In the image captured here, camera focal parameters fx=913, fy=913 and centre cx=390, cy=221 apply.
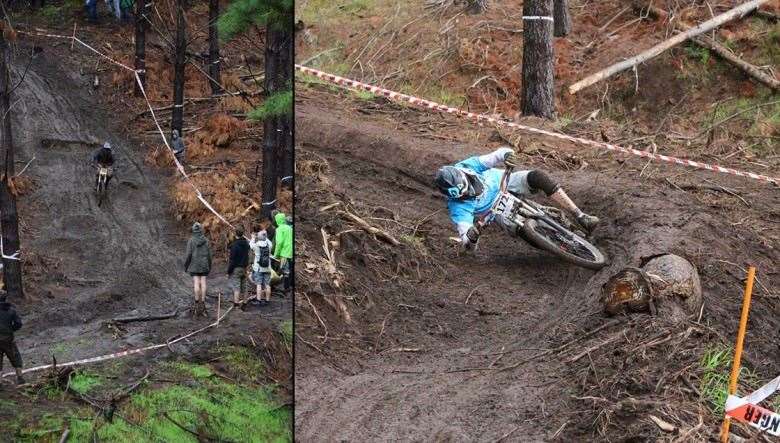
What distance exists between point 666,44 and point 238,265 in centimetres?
1044

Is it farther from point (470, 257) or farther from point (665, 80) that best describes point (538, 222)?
point (665, 80)

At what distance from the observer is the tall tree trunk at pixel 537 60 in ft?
41.3

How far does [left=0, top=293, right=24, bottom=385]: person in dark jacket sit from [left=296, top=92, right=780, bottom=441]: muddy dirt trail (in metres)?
1.96

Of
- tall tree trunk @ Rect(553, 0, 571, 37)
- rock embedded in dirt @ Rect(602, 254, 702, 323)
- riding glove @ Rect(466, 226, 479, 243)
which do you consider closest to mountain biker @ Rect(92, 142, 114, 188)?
riding glove @ Rect(466, 226, 479, 243)

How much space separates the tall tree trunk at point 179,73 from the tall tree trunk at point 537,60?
7.09 meters

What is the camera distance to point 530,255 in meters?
9.52

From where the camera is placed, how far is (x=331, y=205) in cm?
920

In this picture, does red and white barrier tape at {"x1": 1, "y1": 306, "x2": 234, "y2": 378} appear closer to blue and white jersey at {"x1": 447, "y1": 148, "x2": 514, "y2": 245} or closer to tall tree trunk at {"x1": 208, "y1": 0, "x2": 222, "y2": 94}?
tall tree trunk at {"x1": 208, "y1": 0, "x2": 222, "y2": 94}

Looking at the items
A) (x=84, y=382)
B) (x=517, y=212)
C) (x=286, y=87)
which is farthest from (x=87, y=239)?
(x=517, y=212)

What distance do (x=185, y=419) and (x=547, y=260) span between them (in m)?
4.55

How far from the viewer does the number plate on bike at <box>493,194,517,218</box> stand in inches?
340

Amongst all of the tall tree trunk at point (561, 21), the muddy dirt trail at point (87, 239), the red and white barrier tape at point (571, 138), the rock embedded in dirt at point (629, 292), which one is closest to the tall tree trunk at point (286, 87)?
the muddy dirt trail at point (87, 239)

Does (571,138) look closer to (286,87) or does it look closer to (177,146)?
(286,87)

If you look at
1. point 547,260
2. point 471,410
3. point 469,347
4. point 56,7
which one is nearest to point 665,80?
point 547,260
